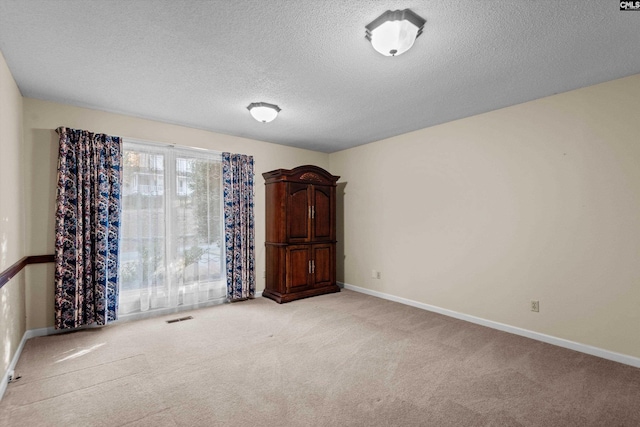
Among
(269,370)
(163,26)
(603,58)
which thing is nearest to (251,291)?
(269,370)

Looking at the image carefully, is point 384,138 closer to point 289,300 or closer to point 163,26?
point 289,300

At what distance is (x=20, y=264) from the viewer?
2.78 m

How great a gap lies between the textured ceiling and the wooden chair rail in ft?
5.44

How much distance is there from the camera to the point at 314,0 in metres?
1.71

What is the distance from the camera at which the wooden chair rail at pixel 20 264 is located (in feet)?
7.25

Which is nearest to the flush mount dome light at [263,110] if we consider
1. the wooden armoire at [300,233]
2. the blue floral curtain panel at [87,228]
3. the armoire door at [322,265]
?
the wooden armoire at [300,233]

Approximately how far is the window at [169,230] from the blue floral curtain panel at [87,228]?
0.15 meters

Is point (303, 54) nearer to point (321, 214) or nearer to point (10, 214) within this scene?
point (10, 214)

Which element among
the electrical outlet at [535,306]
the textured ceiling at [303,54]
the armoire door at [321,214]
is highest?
the textured ceiling at [303,54]

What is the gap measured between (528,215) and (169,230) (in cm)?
427

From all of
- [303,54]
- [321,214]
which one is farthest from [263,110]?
[321,214]

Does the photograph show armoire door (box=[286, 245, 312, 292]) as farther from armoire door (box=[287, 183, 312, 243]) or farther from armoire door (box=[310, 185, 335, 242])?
armoire door (box=[310, 185, 335, 242])

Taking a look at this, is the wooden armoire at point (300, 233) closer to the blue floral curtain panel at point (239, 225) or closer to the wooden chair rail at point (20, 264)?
the blue floral curtain panel at point (239, 225)

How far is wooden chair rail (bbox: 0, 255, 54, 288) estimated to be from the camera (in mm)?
2211
